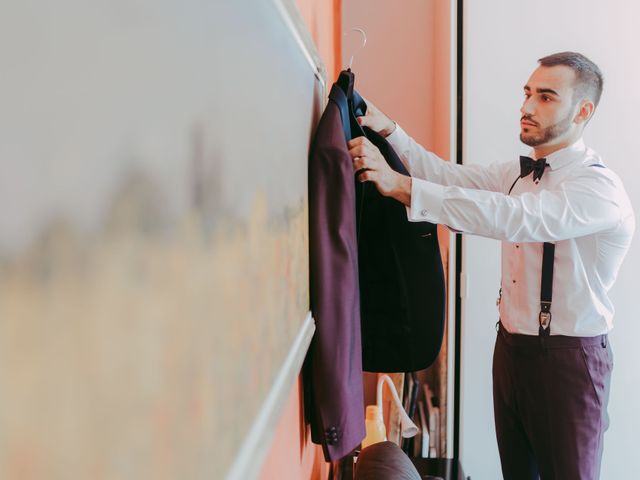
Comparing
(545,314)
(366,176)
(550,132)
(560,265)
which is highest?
(550,132)

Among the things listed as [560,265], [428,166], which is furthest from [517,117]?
[560,265]

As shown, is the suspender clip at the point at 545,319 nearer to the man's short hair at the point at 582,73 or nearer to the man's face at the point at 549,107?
the man's face at the point at 549,107

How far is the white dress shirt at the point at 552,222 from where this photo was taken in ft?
4.79

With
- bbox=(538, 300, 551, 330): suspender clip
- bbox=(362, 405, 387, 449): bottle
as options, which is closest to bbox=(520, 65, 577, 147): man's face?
bbox=(538, 300, 551, 330): suspender clip

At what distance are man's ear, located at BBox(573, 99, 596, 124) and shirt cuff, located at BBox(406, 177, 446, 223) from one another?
2.32 ft

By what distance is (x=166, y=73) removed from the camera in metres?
0.34

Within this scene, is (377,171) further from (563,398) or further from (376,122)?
(563,398)

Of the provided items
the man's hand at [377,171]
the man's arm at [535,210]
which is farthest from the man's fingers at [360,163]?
the man's arm at [535,210]

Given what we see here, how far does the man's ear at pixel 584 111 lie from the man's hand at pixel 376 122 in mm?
569

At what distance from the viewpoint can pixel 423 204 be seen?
130 centimetres

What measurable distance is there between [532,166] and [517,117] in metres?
0.45

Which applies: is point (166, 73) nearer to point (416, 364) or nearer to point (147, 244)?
point (147, 244)

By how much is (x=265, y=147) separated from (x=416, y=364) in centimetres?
87

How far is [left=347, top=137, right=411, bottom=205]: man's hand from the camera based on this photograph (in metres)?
1.16
